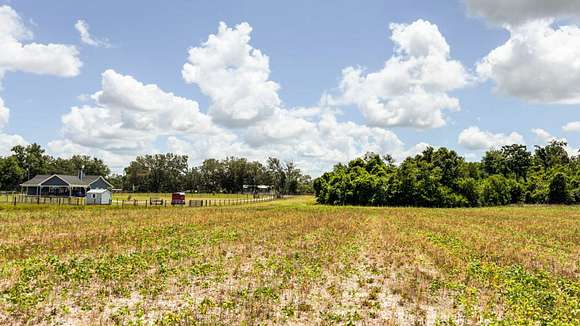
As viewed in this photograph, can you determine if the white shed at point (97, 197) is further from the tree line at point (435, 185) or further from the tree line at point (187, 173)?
the tree line at point (187, 173)

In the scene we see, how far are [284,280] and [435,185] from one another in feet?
211

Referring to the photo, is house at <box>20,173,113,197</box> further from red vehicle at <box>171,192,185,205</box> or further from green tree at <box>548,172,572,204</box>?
green tree at <box>548,172,572,204</box>

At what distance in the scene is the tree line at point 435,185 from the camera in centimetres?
7231

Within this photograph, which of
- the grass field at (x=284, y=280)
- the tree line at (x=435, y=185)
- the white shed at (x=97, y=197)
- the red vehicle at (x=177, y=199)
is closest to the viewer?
the grass field at (x=284, y=280)

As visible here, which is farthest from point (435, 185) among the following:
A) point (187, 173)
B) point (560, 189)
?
point (187, 173)

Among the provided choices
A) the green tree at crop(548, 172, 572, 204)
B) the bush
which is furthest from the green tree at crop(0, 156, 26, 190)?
the green tree at crop(548, 172, 572, 204)

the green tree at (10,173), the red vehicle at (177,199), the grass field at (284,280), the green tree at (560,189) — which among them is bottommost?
the grass field at (284,280)

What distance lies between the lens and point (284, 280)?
13406 mm

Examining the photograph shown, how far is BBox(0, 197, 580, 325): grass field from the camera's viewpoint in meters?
10.1

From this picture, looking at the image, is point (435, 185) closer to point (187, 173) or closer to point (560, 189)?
point (560, 189)

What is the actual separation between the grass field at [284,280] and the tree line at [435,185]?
48.4m

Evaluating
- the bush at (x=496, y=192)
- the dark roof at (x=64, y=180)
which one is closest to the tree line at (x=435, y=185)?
the bush at (x=496, y=192)

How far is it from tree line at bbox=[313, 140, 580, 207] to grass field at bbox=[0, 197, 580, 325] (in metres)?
48.4

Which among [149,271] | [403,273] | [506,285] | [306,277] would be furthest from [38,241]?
[506,285]
